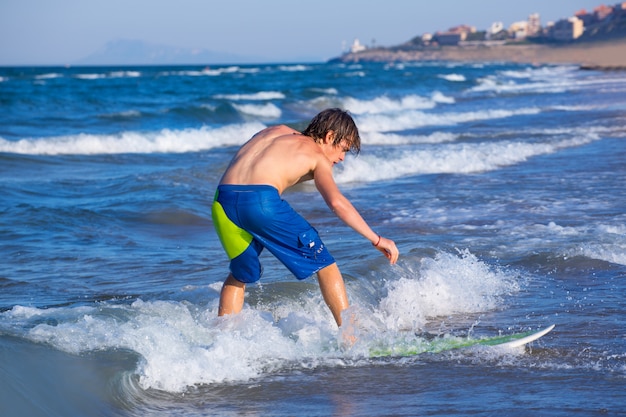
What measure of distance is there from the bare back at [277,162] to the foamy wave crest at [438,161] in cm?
853

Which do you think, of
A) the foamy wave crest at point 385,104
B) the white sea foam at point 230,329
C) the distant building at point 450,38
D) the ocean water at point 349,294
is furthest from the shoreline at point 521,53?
the white sea foam at point 230,329

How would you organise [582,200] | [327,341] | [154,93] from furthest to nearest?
[154,93]
[582,200]
[327,341]

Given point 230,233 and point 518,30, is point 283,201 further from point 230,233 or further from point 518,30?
point 518,30

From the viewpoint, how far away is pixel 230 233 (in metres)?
4.64

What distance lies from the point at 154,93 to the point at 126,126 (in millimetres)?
17327

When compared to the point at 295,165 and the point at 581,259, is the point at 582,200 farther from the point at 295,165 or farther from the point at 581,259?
the point at 295,165

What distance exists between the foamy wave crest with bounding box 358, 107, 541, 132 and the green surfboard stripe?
19.3m

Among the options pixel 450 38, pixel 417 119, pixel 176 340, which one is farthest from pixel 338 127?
pixel 450 38

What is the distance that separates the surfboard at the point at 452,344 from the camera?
15.5 feet

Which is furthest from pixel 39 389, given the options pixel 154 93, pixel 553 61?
pixel 553 61

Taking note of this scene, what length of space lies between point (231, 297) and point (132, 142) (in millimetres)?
15698

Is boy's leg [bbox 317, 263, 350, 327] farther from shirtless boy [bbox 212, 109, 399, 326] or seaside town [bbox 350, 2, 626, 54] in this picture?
seaside town [bbox 350, 2, 626, 54]

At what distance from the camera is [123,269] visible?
23.6 feet

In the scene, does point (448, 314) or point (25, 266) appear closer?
point (448, 314)
